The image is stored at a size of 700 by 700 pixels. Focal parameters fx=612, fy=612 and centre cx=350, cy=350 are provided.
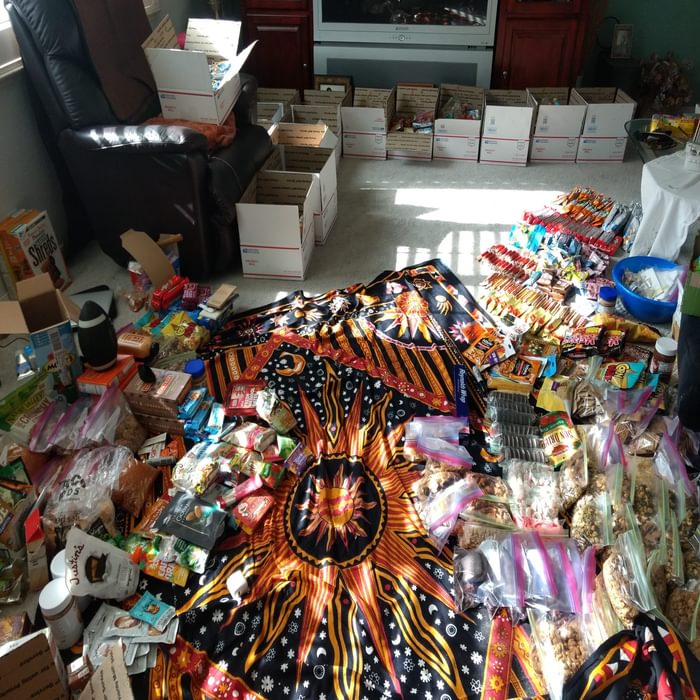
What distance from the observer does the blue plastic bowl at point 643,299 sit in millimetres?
2432

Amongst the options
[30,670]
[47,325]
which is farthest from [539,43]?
[30,670]

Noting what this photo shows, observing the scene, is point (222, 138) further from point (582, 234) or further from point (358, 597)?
point (358, 597)

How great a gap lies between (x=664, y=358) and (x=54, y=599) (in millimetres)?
1968

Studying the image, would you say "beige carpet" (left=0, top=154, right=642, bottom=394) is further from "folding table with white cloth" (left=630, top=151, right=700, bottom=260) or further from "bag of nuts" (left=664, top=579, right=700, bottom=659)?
"bag of nuts" (left=664, top=579, right=700, bottom=659)

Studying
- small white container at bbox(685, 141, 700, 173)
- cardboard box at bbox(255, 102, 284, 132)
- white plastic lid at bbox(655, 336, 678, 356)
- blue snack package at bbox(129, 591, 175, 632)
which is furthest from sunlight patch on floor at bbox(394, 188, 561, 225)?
blue snack package at bbox(129, 591, 175, 632)

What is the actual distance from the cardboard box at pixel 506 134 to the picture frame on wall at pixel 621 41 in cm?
87

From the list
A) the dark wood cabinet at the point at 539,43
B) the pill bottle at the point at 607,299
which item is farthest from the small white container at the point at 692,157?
the dark wood cabinet at the point at 539,43

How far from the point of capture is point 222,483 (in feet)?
5.96

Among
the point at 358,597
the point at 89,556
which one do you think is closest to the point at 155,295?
the point at 89,556

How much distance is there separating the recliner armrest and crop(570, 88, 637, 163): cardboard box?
2437 millimetres

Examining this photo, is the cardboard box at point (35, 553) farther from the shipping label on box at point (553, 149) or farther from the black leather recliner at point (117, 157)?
the shipping label on box at point (553, 149)

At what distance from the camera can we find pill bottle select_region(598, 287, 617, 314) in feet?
8.16

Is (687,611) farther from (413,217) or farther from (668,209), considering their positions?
(413,217)

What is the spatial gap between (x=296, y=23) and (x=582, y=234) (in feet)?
8.27
